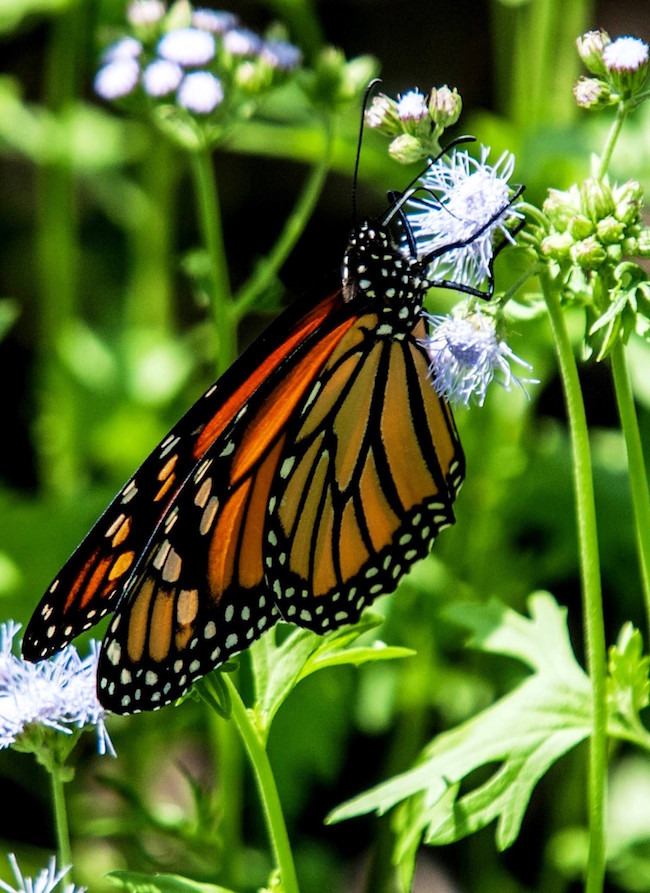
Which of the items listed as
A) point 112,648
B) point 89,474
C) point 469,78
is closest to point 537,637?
point 112,648

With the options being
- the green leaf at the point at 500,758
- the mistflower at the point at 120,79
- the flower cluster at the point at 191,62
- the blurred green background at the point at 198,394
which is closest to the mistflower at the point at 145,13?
the flower cluster at the point at 191,62

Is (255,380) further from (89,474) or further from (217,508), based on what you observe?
(89,474)

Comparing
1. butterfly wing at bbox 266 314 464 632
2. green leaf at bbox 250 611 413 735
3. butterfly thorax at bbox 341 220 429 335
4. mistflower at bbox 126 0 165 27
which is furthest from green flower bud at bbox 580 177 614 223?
mistflower at bbox 126 0 165 27

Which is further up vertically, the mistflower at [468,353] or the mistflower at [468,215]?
the mistflower at [468,215]

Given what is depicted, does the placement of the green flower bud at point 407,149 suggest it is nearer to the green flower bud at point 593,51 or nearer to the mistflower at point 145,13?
the green flower bud at point 593,51

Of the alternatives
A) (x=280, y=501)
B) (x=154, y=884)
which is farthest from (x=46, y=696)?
(x=280, y=501)

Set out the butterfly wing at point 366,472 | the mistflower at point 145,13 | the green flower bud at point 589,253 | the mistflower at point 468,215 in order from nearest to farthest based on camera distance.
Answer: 1. the green flower bud at point 589,253
2. the mistflower at point 468,215
3. the butterfly wing at point 366,472
4. the mistflower at point 145,13
